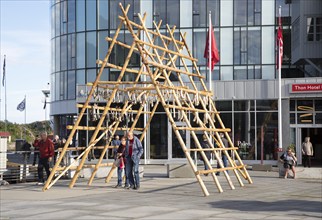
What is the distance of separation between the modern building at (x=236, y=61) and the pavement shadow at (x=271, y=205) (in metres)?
18.7

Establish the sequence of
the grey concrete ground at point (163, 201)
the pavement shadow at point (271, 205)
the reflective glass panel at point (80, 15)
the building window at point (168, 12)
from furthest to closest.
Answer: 1. the reflective glass panel at point (80, 15)
2. the building window at point (168, 12)
3. the pavement shadow at point (271, 205)
4. the grey concrete ground at point (163, 201)

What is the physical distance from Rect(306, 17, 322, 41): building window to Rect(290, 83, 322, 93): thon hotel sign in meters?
6.03

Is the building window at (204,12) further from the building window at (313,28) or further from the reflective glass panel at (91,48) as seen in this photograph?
the reflective glass panel at (91,48)

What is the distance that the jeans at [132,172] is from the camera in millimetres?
18561

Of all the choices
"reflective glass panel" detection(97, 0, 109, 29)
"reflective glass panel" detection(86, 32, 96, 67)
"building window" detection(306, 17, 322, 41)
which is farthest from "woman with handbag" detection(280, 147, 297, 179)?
"reflective glass panel" detection(86, 32, 96, 67)

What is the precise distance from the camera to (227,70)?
43.8 metres

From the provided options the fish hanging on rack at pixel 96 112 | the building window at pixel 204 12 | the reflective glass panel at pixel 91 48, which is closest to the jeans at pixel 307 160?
the fish hanging on rack at pixel 96 112

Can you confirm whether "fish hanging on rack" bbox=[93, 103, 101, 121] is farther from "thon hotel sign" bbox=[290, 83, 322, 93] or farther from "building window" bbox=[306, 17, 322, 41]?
"building window" bbox=[306, 17, 322, 41]

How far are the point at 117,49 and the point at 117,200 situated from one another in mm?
30427

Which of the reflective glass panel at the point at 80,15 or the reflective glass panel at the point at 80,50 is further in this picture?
the reflective glass panel at the point at 80,50

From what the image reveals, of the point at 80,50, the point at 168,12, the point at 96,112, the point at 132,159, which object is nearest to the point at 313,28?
the point at 168,12

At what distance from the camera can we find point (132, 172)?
18781 millimetres

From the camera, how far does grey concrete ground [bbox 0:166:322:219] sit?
12.5 metres

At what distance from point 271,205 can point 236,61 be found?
30039mm
